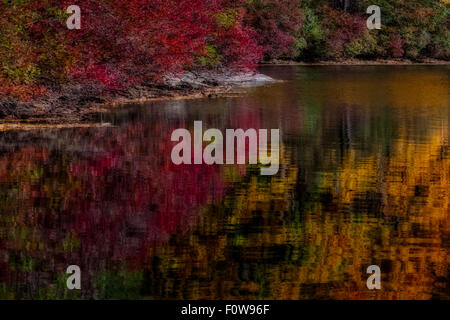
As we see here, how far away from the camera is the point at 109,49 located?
28.4 metres

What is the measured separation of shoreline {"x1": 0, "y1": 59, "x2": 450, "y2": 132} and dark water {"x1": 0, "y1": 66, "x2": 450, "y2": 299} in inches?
80.4

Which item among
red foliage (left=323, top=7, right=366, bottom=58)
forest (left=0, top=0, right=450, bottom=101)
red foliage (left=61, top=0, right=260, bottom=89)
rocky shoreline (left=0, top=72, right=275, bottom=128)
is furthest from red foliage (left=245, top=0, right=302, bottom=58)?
red foliage (left=61, top=0, right=260, bottom=89)

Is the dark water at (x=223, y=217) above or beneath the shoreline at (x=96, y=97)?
beneath

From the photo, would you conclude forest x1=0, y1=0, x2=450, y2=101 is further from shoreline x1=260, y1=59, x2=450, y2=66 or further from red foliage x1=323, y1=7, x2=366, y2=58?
red foliage x1=323, y1=7, x2=366, y2=58

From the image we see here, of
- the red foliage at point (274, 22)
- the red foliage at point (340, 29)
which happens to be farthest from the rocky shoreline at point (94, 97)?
the red foliage at point (340, 29)

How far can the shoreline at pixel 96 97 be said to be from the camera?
77.3 feet

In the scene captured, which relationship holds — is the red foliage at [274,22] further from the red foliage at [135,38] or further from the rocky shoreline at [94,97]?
the red foliage at [135,38]

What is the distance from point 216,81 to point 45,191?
27156 mm

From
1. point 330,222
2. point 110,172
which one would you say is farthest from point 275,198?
point 110,172

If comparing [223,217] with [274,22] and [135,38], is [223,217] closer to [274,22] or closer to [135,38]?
[135,38]

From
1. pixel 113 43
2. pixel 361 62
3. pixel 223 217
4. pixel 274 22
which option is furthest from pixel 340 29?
pixel 223 217

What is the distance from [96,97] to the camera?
2981cm

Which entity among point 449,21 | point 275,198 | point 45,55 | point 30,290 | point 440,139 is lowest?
point 30,290

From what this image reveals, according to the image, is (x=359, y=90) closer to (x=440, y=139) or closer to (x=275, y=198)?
(x=440, y=139)
